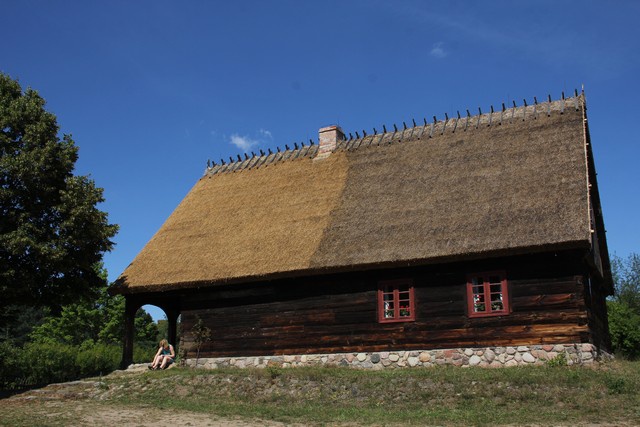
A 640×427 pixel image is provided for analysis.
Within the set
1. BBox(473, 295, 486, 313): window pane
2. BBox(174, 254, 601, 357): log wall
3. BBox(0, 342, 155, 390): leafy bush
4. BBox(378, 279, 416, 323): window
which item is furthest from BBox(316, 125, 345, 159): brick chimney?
BBox(0, 342, 155, 390): leafy bush

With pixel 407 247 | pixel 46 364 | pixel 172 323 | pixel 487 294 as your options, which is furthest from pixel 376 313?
pixel 46 364

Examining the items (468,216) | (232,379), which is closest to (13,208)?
(232,379)

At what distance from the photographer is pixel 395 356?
19.6m

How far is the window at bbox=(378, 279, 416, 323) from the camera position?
65.0ft

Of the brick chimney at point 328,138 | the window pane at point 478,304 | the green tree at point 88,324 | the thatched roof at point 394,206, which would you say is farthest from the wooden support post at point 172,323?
the green tree at point 88,324

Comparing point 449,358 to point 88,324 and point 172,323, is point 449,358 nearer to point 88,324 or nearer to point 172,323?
point 172,323

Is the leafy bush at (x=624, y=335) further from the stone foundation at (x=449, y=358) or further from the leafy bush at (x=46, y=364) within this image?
the leafy bush at (x=46, y=364)

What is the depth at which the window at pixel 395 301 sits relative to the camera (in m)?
19.8

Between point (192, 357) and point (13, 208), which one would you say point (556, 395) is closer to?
point (192, 357)

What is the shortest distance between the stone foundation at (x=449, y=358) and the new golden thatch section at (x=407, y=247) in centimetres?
27

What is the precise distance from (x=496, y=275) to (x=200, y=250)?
10.3 m

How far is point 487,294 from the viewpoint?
61.8ft

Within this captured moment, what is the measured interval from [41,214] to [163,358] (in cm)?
610

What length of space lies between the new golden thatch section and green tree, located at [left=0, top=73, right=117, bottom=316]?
2.63 meters
